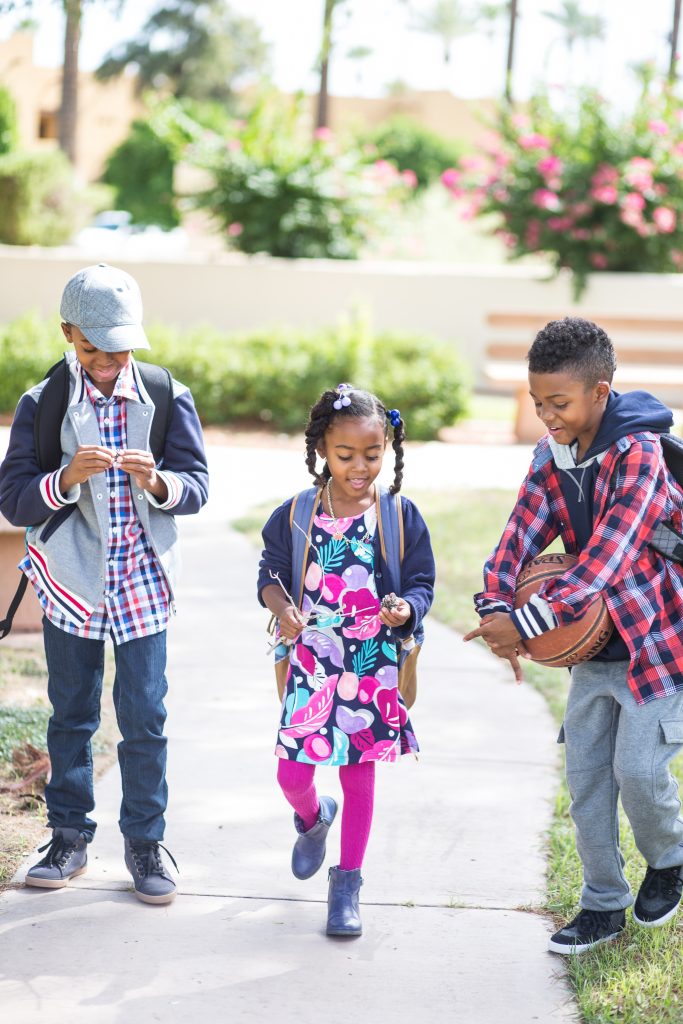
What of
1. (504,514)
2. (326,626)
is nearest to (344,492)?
(326,626)

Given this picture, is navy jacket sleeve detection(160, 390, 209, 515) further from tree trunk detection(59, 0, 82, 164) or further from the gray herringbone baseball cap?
tree trunk detection(59, 0, 82, 164)

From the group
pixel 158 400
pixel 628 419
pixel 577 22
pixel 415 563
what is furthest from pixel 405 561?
pixel 577 22

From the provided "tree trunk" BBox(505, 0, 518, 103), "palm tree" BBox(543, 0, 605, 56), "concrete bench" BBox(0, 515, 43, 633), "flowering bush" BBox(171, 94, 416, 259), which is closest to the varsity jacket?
"concrete bench" BBox(0, 515, 43, 633)

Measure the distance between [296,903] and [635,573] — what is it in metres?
1.31

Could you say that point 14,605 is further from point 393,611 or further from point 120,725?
point 393,611

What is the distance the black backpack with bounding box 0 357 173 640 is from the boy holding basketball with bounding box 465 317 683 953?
0.96 metres

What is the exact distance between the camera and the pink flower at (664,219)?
14.6 metres

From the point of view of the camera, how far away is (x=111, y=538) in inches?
139

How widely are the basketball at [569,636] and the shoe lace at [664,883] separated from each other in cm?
61

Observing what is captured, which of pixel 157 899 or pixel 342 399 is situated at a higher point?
pixel 342 399

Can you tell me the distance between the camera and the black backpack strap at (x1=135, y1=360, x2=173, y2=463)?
11.8 ft

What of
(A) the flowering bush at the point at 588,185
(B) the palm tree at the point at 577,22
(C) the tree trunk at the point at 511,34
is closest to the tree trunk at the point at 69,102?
(A) the flowering bush at the point at 588,185

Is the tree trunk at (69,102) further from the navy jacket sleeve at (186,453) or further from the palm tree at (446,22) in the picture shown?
the palm tree at (446,22)

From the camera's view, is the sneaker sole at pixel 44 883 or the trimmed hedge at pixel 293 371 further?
the trimmed hedge at pixel 293 371
